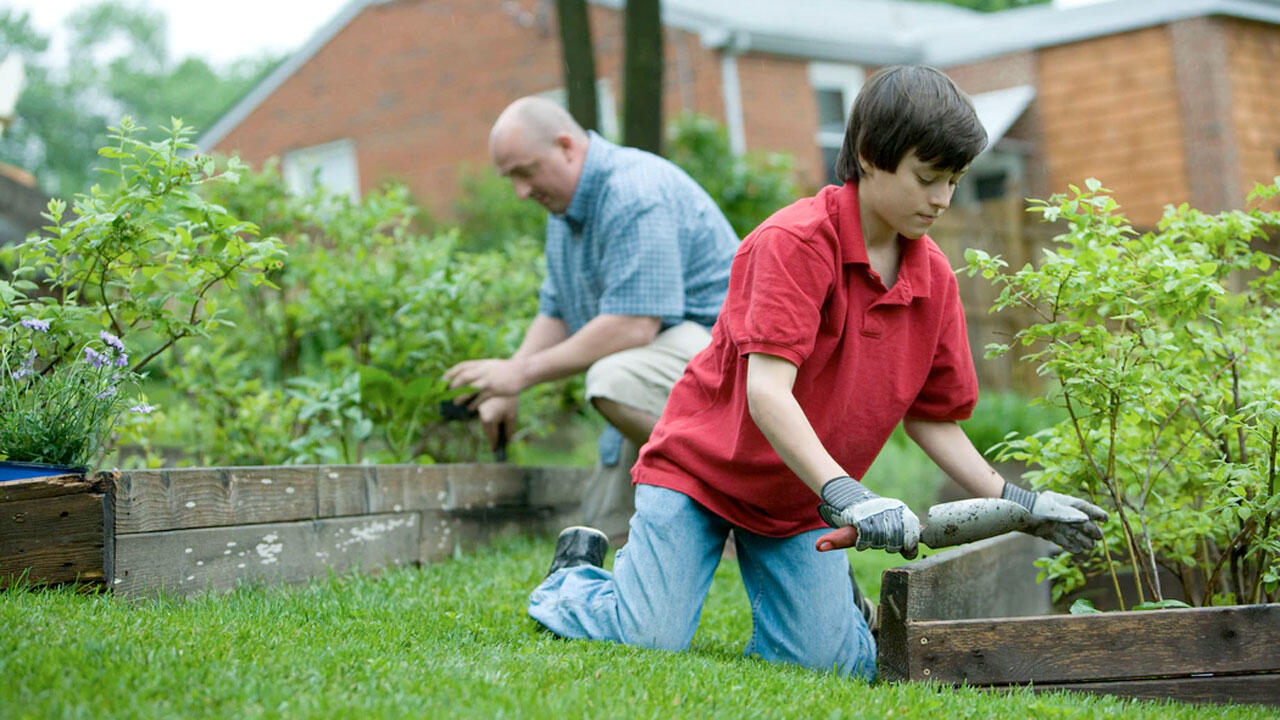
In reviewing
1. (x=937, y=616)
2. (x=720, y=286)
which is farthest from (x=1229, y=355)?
(x=720, y=286)

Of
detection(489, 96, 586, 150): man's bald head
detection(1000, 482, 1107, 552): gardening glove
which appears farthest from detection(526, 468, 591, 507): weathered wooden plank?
detection(1000, 482, 1107, 552): gardening glove

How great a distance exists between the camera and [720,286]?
15.4ft

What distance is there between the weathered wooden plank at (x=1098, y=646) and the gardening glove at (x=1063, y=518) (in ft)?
0.74

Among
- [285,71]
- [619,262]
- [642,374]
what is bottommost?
[642,374]

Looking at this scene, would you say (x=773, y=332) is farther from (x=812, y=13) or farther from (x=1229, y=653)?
(x=812, y=13)

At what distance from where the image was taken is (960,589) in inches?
129

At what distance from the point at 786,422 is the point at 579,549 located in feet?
3.49

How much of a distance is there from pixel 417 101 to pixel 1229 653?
56.5ft

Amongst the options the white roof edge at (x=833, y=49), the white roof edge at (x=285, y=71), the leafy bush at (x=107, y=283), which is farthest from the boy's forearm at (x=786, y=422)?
the white roof edge at (x=285, y=71)

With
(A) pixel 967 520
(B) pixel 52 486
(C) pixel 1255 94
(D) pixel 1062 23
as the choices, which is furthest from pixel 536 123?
(C) pixel 1255 94

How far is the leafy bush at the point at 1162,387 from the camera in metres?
2.89

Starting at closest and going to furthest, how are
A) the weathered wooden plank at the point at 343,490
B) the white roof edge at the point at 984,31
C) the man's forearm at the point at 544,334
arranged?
the weathered wooden plank at the point at 343,490 → the man's forearm at the point at 544,334 → the white roof edge at the point at 984,31

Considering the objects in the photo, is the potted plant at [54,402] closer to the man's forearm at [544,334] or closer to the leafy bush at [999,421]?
the man's forearm at [544,334]

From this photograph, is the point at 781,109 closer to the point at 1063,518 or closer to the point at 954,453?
the point at 954,453
